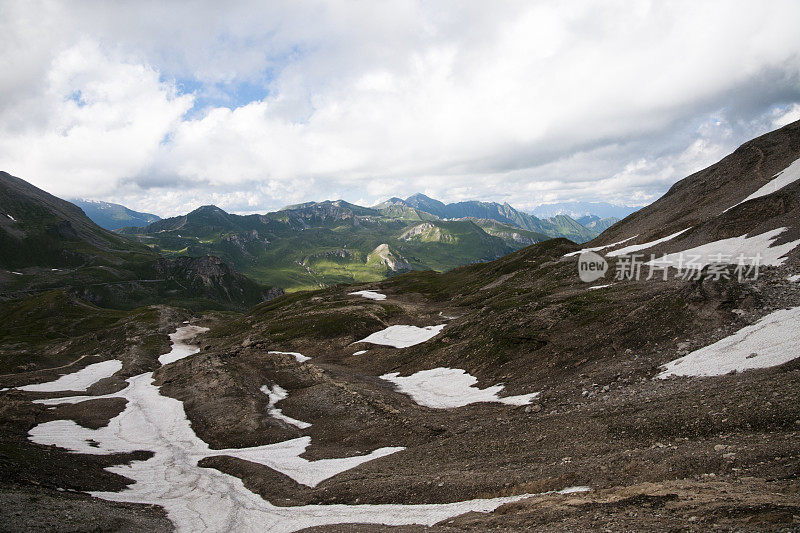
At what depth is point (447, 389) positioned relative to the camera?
48656mm

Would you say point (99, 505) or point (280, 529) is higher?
point (99, 505)

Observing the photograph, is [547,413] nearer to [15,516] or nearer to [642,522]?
[642,522]

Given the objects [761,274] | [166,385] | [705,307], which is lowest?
[166,385]

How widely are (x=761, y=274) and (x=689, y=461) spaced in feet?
115

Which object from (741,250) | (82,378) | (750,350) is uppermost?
(741,250)

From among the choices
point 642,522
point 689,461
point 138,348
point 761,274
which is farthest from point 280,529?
point 138,348

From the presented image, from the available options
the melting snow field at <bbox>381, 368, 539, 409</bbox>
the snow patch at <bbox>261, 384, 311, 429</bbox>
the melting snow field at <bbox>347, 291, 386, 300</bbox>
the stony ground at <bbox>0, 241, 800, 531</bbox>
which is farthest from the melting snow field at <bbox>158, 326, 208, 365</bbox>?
the melting snow field at <bbox>381, 368, 539, 409</bbox>

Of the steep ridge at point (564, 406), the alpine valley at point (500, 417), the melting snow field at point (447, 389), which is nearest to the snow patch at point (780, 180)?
the alpine valley at point (500, 417)

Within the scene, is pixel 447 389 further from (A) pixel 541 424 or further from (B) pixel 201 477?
(B) pixel 201 477

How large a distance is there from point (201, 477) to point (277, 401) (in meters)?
21.2

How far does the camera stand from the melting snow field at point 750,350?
25719 millimetres

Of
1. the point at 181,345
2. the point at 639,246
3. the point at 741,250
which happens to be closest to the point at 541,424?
the point at 741,250

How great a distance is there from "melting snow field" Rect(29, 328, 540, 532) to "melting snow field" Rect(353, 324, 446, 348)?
32.5 metres

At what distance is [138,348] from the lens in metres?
111
